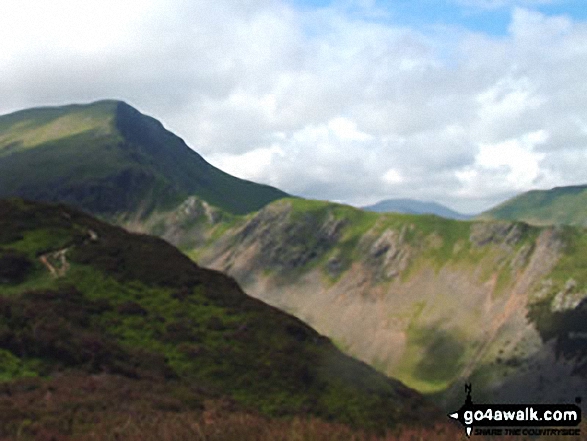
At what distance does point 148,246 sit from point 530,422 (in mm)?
42923

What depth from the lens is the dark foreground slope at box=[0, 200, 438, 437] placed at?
98.1 feet

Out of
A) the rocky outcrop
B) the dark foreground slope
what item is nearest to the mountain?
the rocky outcrop

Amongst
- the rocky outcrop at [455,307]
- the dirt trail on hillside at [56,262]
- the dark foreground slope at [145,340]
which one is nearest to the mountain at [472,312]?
the rocky outcrop at [455,307]

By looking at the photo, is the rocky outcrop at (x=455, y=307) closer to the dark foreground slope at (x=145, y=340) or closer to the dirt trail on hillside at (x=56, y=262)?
the dark foreground slope at (x=145, y=340)

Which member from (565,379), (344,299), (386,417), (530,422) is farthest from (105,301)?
(344,299)

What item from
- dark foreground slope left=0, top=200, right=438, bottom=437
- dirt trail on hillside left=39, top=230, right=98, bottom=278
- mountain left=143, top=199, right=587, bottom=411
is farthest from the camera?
mountain left=143, top=199, right=587, bottom=411

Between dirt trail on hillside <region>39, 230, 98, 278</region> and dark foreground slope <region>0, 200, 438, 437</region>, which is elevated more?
dirt trail on hillside <region>39, 230, 98, 278</region>

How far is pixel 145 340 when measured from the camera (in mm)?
39219

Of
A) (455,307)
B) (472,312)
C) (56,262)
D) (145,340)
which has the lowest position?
(145,340)

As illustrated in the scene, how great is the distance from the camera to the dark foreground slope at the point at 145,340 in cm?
2989

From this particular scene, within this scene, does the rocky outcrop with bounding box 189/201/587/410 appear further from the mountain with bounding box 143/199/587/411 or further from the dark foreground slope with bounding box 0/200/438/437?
the dark foreground slope with bounding box 0/200/438/437

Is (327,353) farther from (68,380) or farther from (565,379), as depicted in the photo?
(565,379)

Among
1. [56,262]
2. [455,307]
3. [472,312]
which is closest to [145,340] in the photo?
[56,262]

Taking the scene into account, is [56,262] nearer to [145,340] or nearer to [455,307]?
[145,340]
